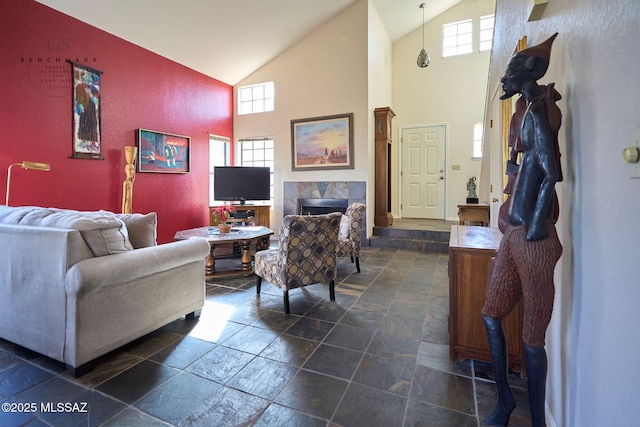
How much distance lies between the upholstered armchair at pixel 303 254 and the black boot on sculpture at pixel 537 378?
68.7 inches

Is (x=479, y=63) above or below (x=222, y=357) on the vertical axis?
above

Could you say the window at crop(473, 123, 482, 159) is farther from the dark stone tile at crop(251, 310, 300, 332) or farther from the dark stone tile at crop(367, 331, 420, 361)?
the dark stone tile at crop(251, 310, 300, 332)

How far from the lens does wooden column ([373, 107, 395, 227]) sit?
5617mm

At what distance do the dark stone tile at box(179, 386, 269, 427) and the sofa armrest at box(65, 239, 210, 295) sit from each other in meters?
0.90

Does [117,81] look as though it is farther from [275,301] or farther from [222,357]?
[222,357]

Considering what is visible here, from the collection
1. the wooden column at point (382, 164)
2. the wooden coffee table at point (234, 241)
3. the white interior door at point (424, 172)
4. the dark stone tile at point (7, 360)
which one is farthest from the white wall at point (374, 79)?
the dark stone tile at point (7, 360)

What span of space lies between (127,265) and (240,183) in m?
3.88

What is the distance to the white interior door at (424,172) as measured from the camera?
6797mm

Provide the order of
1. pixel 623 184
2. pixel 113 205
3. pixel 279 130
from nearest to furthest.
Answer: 1. pixel 623 184
2. pixel 113 205
3. pixel 279 130

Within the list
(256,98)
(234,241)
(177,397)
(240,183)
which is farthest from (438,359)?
(256,98)

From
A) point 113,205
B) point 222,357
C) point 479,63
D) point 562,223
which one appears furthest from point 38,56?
point 479,63

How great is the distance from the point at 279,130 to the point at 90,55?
3.10 m

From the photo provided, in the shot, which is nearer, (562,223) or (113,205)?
(562,223)

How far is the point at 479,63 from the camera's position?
6332 millimetres
